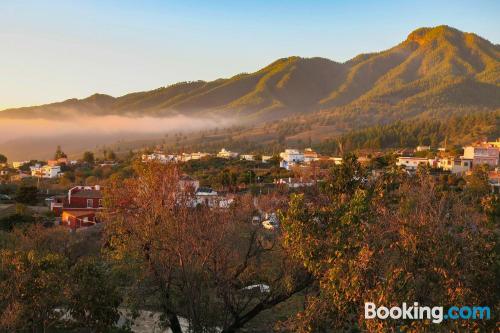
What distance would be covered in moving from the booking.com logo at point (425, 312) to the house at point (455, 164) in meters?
55.2

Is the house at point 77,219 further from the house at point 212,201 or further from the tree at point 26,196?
the tree at point 26,196

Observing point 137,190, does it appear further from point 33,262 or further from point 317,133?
point 317,133

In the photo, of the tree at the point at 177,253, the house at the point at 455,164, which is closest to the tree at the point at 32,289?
the tree at the point at 177,253

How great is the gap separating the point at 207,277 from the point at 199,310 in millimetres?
864

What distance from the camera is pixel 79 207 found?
40.7m

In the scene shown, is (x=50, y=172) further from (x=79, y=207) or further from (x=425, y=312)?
(x=425, y=312)

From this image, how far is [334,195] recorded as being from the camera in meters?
11.4

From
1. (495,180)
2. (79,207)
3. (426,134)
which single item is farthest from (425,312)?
(426,134)

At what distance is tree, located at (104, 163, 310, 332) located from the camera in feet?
37.9

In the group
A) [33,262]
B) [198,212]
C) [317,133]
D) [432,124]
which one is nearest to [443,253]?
[198,212]

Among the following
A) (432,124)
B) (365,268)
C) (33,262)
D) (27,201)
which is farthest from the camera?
(432,124)

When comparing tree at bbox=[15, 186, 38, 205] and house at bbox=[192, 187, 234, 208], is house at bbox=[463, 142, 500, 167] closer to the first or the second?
house at bbox=[192, 187, 234, 208]

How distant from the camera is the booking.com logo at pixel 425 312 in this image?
22.5 feet

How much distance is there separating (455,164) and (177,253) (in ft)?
180
